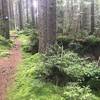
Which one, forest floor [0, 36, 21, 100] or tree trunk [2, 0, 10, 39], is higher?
tree trunk [2, 0, 10, 39]

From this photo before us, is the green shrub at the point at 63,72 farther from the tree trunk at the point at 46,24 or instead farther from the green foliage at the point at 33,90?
the tree trunk at the point at 46,24

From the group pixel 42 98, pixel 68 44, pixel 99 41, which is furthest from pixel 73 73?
pixel 99 41

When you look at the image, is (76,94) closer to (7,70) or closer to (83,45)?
(7,70)

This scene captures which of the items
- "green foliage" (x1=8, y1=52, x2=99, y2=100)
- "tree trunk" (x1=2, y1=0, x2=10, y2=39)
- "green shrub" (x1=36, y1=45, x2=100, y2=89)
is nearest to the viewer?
"green foliage" (x1=8, y1=52, x2=99, y2=100)

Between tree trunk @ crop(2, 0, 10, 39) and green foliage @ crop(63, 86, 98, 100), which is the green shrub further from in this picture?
tree trunk @ crop(2, 0, 10, 39)

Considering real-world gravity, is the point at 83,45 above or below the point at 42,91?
above

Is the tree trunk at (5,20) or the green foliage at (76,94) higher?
the tree trunk at (5,20)

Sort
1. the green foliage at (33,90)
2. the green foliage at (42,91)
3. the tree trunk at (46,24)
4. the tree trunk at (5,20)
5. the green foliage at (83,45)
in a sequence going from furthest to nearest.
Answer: the tree trunk at (5,20) < the green foliage at (83,45) < the tree trunk at (46,24) < the green foliage at (33,90) < the green foliage at (42,91)

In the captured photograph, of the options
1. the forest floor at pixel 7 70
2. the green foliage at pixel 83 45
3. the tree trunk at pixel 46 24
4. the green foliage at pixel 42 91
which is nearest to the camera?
the green foliage at pixel 42 91

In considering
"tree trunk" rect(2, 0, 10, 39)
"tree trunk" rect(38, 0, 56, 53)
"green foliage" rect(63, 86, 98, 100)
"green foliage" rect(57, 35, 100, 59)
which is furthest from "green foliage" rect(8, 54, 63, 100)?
"tree trunk" rect(2, 0, 10, 39)

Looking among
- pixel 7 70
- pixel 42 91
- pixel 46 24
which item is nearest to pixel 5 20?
pixel 46 24

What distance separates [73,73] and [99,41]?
9.86 meters

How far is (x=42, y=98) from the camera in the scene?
6.34 m

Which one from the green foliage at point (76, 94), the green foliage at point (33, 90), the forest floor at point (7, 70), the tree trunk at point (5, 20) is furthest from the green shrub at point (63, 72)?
the tree trunk at point (5, 20)
